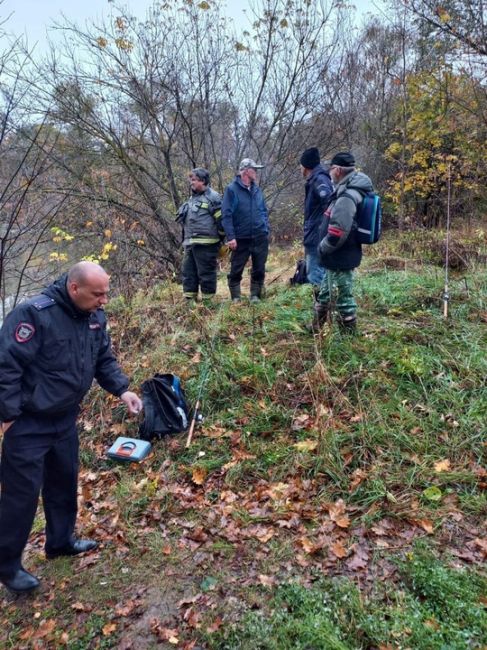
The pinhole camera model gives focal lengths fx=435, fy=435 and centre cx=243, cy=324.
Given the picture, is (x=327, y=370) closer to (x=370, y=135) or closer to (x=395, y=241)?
(x=395, y=241)

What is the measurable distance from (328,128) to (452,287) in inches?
245

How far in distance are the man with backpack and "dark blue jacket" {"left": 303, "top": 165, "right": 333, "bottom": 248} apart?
0.82m

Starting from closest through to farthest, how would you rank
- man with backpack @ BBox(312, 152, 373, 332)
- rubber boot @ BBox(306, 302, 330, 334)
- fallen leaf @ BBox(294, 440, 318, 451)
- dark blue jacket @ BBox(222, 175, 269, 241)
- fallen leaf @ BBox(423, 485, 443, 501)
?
fallen leaf @ BBox(423, 485, 443, 501)
fallen leaf @ BBox(294, 440, 318, 451)
man with backpack @ BBox(312, 152, 373, 332)
rubber boot @ BBox(306, 302, 330, 334)
dark blue jacket @ BBox(222, 175, 269, 241)

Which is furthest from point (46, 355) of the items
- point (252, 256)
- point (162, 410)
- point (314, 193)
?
point (252, 256)

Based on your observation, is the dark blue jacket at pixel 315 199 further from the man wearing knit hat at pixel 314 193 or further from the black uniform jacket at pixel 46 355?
the black uniform jacket at pixel 46 355

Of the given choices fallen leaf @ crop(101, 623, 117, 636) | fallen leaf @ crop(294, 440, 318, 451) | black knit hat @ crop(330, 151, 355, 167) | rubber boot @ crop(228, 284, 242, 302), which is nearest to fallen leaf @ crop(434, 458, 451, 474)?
fallen leaf @ crop(294, 440, 318, 451)

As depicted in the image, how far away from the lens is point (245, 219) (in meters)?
5.98

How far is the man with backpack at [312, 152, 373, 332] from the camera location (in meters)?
4.13

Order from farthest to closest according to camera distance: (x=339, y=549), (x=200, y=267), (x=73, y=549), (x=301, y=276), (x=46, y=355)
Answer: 1. (x=301, y=276)
2. (x=200, y=267)
3. (x=73, y=549)
4. (x=339, y=549)
5. (x=46, y=355)

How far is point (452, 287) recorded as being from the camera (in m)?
5.89

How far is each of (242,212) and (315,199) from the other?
40.8 inches

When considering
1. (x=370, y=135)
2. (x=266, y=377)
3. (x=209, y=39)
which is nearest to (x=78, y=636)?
(x=266, y=377)

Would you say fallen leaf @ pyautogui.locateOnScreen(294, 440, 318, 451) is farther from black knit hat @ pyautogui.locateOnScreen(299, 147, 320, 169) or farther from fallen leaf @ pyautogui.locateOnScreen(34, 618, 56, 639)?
black knit hat @ pyautogui.locateOnScreen(299, 147, 320, 169)

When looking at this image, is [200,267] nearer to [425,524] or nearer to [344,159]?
[344,159]
